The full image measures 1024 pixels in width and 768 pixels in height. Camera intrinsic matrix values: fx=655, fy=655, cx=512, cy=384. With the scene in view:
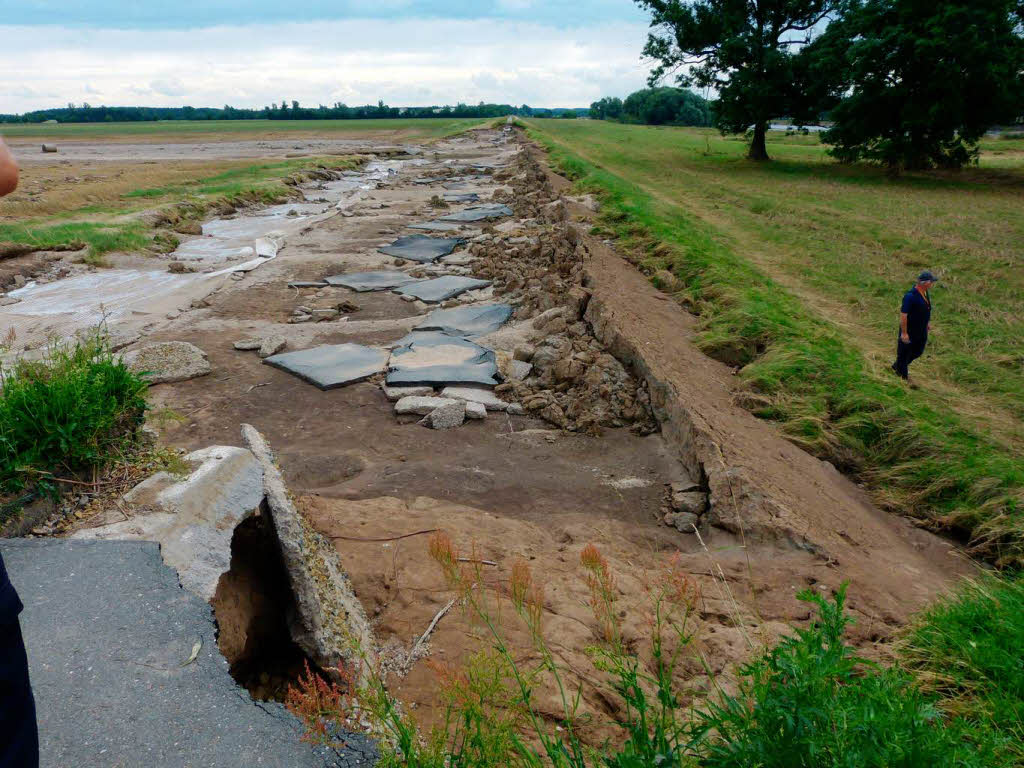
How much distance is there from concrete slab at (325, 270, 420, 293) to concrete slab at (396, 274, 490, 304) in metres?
0.34

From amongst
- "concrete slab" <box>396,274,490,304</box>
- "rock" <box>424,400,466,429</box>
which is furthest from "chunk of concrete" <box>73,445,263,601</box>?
"concrete slab" <box>396,274,490,304</box>

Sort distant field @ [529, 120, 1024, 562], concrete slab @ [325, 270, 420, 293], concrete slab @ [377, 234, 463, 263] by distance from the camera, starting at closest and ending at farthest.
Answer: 1. distant field @ [529, 120, 1024, 562]
2. concrete slab @ [325, 270, 420, 293]
3. concrete slab @ [377, 234, 463, 263]

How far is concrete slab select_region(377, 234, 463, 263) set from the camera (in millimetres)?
12117

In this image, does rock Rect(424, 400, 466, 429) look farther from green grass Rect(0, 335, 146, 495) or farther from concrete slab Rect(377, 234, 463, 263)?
concrete slab Rect(377, 234, 463, 263)

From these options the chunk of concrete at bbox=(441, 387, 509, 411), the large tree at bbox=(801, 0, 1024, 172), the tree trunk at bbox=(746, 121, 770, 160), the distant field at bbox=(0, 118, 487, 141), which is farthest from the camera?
the distant field at bbox=(0, 118, 487, 141)

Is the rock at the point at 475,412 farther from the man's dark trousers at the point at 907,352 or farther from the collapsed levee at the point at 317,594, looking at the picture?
the man's dark trousers at the point at 907,352

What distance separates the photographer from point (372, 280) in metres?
10.6

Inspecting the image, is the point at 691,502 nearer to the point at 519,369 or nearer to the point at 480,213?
the point at 519,369

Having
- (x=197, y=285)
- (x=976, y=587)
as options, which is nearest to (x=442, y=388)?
(x=976, y=587)

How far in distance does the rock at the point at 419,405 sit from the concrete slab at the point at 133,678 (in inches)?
134

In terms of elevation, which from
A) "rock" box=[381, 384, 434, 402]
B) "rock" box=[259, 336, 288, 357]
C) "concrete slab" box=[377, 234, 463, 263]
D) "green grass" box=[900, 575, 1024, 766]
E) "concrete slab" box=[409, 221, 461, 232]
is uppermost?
"concrete slab" box=[409, 221, 461, 232]

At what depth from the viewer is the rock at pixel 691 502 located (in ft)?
15.1

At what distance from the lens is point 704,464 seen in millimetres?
4793

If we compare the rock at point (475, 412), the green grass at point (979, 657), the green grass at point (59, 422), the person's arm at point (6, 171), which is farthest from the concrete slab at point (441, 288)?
the person's arm at point (6, 171)
